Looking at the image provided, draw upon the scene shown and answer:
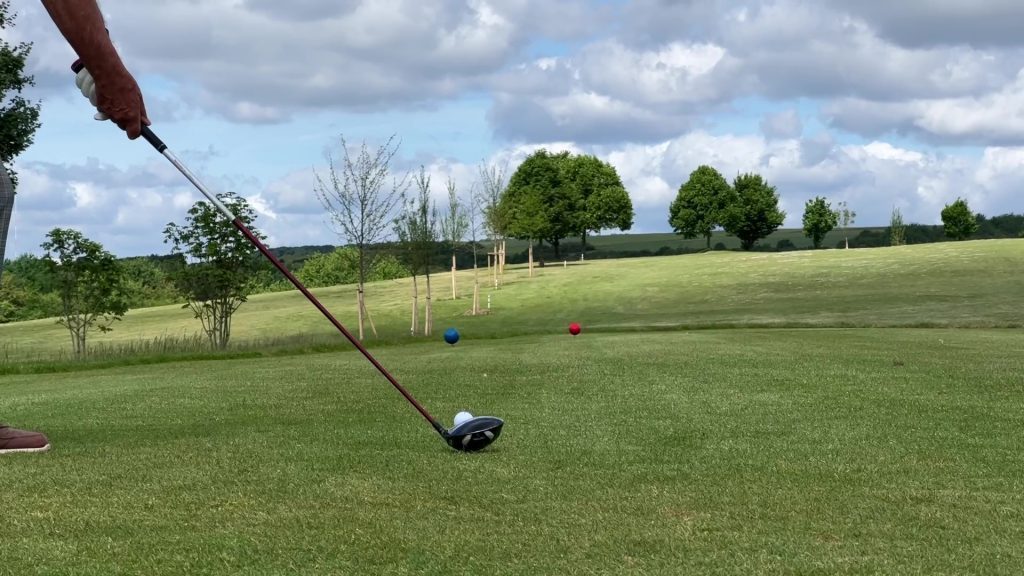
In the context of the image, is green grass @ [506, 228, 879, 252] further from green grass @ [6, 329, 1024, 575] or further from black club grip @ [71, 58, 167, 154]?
black club grip @ [71, 58, 167, 154]

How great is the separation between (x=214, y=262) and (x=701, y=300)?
2381cm

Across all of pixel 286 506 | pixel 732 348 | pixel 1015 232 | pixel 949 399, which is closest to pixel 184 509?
pixel 286 506

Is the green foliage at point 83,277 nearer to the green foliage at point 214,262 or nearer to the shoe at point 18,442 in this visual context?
the green foliage at point 214,262

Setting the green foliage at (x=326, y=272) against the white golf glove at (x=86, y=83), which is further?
the green foliage at (x=326, y=272)

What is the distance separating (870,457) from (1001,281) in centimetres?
4193

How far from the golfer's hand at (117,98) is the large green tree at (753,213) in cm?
8435

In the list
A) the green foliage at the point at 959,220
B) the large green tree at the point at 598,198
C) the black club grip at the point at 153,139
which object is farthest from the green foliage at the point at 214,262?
the green foliage at the point at 959,220

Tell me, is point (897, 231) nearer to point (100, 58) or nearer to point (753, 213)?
point (753, 213)

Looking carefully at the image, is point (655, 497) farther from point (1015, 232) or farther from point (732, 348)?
point (1015, 232)

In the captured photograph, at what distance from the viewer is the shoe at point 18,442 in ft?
18.5

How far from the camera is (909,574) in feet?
10.6

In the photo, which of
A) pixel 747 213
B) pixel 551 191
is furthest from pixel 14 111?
pixel 747 213

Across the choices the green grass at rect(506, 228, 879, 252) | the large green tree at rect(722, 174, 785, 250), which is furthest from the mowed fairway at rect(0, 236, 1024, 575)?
the green grass at rect(506, 228, 879, 252)

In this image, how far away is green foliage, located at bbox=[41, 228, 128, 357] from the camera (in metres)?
27.6
